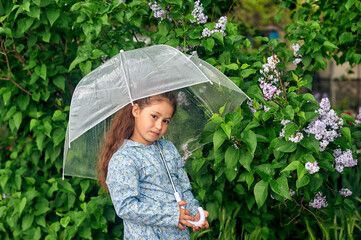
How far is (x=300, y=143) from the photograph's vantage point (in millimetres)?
2172

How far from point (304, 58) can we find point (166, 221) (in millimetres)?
1572

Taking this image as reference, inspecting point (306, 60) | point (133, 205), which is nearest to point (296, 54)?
point (306, 60)

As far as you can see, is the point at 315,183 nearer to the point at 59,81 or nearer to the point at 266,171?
the point at 266,171

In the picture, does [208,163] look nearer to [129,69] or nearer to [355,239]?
[129,69]

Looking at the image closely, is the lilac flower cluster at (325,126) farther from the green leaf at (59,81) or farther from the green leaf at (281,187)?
the green leaf at (59,81)

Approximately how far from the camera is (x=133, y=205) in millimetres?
1857

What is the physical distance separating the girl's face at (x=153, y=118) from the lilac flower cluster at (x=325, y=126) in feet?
2.53

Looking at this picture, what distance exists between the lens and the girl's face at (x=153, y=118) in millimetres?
1991

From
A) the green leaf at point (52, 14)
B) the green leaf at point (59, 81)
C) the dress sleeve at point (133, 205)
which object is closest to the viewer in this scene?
the dress sleeve at point (133, 205)

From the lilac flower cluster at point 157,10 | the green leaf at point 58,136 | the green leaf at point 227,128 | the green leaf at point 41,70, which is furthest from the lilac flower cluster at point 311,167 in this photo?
the green leaf at point 41,70

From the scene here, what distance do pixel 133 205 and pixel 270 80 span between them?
3.91 feet

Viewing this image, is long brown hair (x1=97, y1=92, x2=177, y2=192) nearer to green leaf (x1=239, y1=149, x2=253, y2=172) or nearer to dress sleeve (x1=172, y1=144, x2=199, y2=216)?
dress sleeve (x1=172, y1=144, x2=199, y2=216)

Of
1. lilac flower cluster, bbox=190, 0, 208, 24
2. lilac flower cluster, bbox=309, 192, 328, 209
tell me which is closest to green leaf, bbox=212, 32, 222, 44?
lilac flower cluster, bbox=190, 0, 208, 24

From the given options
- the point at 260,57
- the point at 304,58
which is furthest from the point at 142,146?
the point at 304,58
